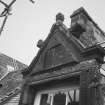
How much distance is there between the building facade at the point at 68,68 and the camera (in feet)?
18.6

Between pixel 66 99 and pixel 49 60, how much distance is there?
86.1 inches

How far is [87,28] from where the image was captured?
9.20 meters

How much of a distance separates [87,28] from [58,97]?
4.20m

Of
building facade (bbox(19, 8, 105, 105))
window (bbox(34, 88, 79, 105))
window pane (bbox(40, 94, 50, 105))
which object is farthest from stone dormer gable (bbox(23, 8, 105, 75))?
window pane (bbox(40, 94, 50, 105))

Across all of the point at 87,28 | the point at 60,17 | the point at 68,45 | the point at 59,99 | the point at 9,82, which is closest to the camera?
the point at 59,99

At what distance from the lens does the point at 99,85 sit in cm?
544

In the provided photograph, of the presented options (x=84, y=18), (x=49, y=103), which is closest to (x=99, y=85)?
(x=49, y=103)

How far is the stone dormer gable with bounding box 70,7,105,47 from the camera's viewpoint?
8.36 metres

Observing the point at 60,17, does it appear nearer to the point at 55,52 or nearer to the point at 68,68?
the point at 55,52

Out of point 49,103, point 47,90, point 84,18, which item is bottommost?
point 49,103

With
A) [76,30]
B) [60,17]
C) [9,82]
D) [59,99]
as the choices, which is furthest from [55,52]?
[9,82]

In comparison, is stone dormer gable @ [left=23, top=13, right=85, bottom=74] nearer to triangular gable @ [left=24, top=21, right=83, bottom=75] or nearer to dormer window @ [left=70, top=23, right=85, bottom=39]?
triangular gable @ [left=24, top=21, right=83, bottom=75]

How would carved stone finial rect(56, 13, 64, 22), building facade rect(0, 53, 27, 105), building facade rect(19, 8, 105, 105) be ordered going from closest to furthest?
building facade rect(19, 8, 105, 105) < carved stone finial rect(56, 13, 64, 22) < building facade rect(0, 53, 27, 105)

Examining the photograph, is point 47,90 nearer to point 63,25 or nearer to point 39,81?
point 39,81
